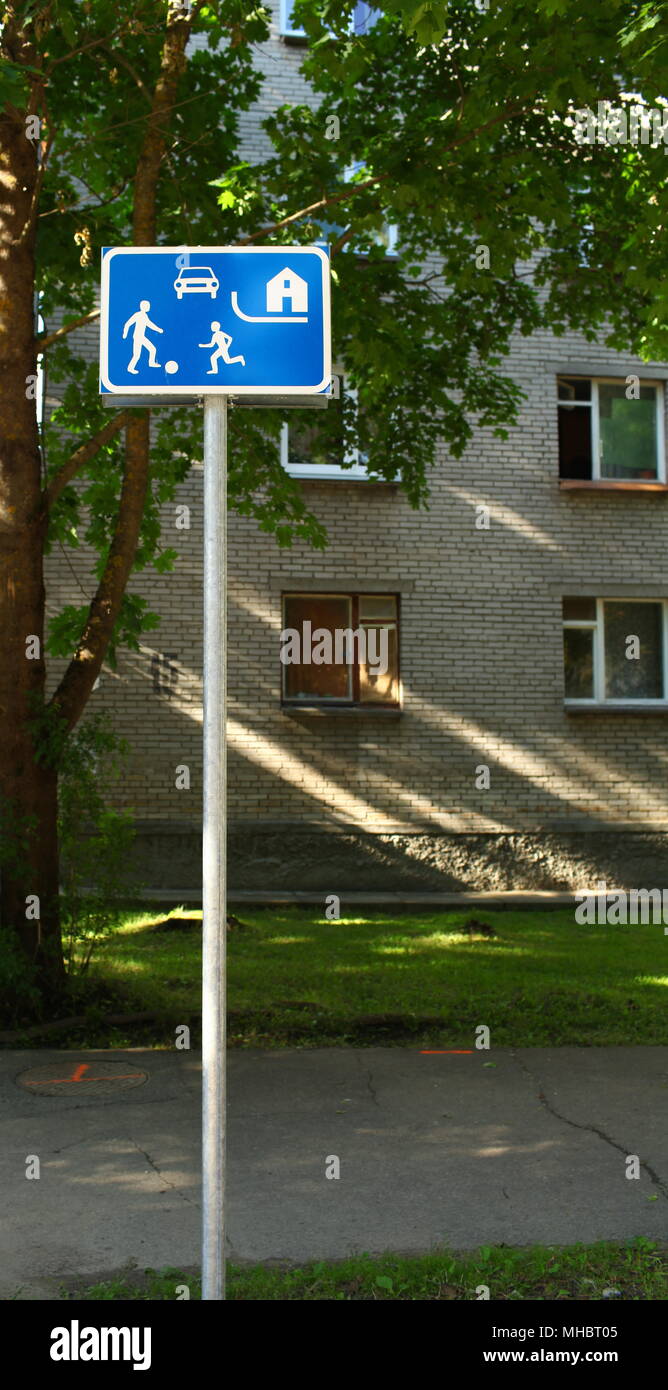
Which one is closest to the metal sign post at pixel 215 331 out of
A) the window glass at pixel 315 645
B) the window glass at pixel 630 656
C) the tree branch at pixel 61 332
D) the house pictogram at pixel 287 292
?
the house pictogram at pixel 287 292

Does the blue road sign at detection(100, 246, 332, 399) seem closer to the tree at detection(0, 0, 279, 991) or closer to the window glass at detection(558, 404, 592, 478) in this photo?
the tree at detection(0, 0, 279, 991)

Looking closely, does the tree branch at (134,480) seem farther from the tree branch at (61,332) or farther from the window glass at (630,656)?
the window glass at (630,656)

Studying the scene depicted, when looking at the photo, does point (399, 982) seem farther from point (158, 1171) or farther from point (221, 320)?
point (221, 320)

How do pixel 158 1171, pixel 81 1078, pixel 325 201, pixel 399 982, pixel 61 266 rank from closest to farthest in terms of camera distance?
pixel 158 1171, pixel 81 1078, pixel 325 201, pixel 61 266, pixel 399 982

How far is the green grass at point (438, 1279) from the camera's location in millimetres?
3850

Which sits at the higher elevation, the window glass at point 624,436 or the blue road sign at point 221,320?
the window glass at point 624,436

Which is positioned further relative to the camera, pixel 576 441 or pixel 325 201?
pixel 576 441

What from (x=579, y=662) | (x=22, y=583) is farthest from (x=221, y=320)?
(x=579, y=662)

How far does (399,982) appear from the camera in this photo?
9.34m

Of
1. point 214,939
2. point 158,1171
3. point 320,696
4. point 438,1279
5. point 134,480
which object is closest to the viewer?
point 214,939

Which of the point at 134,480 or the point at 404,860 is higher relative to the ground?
the point at 134,480

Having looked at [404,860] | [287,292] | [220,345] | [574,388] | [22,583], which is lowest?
[404,860]

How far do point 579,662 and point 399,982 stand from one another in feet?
25.4

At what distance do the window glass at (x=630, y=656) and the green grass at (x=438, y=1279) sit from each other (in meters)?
12.4
